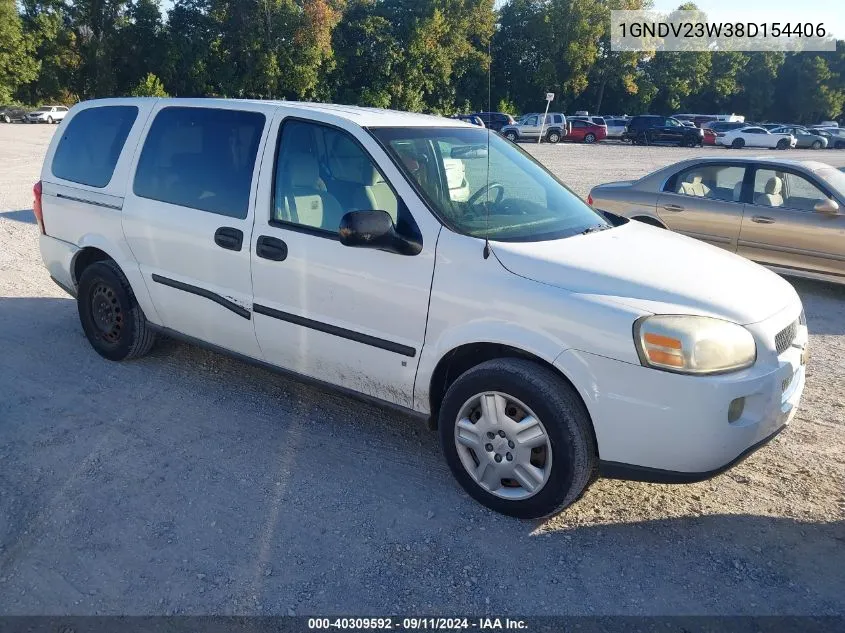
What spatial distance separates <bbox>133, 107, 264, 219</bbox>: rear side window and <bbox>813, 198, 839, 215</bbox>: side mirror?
5907 mm

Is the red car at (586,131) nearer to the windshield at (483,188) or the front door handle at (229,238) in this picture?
the windshield at (483,188)

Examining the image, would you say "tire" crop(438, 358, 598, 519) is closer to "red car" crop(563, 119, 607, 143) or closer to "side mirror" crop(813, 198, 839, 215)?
"side mirror" crop(813, 198, 839, 215)

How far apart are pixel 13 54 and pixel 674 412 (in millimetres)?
56799

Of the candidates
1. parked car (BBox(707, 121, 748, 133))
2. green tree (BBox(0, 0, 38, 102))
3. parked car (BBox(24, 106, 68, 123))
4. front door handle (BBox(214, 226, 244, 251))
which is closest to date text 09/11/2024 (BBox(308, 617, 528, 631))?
front door handle (BBox(214, 226, 244, 251))

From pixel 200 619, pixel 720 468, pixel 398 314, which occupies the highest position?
pixel 398 314

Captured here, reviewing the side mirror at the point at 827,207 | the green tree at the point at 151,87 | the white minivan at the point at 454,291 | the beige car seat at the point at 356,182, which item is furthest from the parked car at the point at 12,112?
the beige car seat at the point at 356,182

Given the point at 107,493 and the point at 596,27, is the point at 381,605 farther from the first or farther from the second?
the point at 596,27

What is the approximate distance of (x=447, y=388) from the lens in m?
3.56

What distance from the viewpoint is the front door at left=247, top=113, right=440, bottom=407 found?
11.3 feet

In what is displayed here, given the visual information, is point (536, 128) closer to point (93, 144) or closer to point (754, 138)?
point (754, 138)

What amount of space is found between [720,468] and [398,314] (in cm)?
161

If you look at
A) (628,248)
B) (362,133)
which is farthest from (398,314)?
(628,248)

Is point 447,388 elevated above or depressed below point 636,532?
above

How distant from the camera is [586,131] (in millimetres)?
42844
